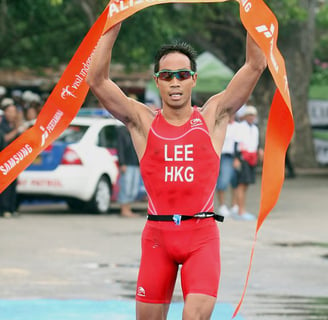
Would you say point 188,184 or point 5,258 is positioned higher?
point 188,184

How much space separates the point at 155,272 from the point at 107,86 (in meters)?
1.07

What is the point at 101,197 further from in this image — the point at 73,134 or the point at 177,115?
the point at 177,115

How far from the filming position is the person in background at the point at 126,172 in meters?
18.5

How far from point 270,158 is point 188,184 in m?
0.57

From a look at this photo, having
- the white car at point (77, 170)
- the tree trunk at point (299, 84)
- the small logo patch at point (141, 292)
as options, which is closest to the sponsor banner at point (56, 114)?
the small logo patch at point (141, 292)

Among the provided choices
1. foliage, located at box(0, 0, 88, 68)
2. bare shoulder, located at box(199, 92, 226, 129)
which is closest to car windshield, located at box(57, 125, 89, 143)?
foliage, located at box(0, 0, 88, 68)

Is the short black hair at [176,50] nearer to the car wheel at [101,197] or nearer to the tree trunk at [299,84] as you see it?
the car wheel at [101,197]

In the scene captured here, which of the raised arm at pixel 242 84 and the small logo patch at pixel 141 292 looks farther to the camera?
the raised arm at pixel 242 84

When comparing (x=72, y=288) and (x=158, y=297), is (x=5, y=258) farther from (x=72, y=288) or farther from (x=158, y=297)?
(x=158, y=297)

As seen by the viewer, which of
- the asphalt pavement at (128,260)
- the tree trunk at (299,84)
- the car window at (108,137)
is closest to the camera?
the asphalt pavement at (128,260)

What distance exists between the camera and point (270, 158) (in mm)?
6723

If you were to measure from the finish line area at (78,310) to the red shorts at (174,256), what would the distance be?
307 centimetres

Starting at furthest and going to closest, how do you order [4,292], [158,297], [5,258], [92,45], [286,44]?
1. [286,44]
2. [5,258]
3. [4,292]
4. [92,45]
5. [158,297]

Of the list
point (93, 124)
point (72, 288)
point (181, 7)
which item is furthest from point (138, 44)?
point (72, 288)
